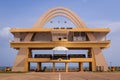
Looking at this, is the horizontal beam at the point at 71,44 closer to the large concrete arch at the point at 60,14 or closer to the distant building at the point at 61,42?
the distant building at the point at 61,42

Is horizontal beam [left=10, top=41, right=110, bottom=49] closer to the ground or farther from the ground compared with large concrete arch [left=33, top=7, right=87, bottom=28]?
closer to the ground

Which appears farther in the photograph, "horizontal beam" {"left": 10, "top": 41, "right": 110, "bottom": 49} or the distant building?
"horizontal beam" {"left": 10, "top": 41, "right": 110, "bottom": 49}

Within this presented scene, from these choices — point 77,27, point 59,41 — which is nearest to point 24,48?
point 59,41

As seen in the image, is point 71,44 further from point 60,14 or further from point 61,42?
point 60,14

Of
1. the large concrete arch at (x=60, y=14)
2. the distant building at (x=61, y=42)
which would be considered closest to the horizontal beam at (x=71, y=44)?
the distant building at (x=61, y=42)

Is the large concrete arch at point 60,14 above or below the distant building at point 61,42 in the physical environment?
above

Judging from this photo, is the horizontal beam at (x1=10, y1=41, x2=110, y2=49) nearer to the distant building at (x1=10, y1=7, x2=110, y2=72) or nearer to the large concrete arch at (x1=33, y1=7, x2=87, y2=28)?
the distant building at (x1=10, y1=7, x2=110, y2=72)

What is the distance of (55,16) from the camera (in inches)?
3000

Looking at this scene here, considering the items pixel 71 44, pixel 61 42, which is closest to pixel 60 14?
pixel 61 42

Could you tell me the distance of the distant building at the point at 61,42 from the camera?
68375mm

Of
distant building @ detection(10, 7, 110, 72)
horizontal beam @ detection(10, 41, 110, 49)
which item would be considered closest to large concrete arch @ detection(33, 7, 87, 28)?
distant building @ detection(10, 7, 110, 72)

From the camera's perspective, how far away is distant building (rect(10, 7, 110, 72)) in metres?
68.4

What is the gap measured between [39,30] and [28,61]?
933cm

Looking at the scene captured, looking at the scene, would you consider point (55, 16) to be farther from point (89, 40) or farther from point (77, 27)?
point (89, 40)
